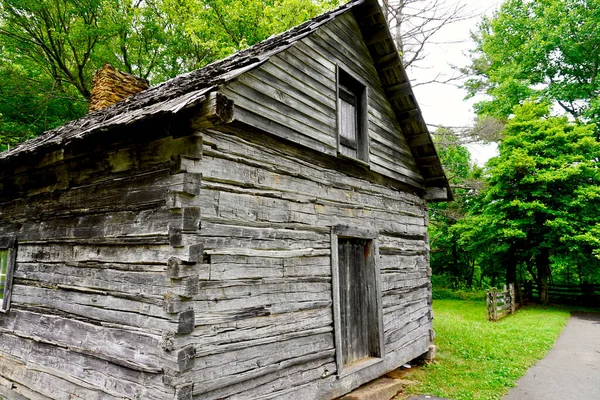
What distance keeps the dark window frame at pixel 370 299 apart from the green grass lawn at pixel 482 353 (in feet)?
3.13

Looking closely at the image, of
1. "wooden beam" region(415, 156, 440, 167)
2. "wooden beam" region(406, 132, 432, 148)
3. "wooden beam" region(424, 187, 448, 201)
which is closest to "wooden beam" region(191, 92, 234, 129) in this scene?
"wooden beam" region(406, 132, 432, 148)

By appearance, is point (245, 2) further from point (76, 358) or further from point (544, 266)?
point (544, 266)

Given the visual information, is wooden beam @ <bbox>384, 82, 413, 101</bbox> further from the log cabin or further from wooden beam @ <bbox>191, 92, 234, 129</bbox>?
wooden beam @ <bbox>191, 92, 234, 129</bbox>

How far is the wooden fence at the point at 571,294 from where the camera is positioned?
18.8 meters

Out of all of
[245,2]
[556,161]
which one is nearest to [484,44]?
[556,161]

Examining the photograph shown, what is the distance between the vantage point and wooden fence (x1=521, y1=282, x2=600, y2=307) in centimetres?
1875

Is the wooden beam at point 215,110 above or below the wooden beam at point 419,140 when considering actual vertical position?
below

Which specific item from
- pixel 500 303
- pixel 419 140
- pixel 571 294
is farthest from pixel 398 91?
pixel 571 294

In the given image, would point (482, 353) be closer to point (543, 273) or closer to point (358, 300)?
point (358, 300)

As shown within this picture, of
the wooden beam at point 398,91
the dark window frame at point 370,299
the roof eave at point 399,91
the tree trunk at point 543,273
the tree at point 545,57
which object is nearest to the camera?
the dark window frame at point 370,299

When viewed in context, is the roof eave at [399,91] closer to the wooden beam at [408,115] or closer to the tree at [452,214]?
the wooden beam at [408,115]

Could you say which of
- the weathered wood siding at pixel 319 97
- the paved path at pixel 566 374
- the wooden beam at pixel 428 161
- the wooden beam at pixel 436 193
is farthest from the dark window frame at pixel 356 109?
the paved path at pixel 566 374

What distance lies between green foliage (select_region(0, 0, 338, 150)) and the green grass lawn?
1164cm

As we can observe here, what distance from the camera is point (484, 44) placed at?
26266 mm
